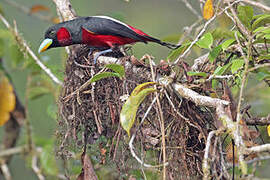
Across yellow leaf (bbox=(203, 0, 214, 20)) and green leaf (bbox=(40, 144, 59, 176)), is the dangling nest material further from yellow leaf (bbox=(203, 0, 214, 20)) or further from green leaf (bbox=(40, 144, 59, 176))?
green leaf (bbox=(40, 144, 59, 176))

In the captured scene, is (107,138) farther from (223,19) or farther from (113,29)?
(223,19)

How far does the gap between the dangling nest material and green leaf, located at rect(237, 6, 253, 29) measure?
440 millimetres

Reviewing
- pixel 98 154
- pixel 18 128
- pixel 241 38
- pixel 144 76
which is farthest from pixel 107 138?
pixel 18 128

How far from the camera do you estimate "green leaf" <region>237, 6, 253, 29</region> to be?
70.9 inches

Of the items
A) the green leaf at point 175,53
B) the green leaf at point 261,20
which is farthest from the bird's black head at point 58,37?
the green leaf at point 261,20

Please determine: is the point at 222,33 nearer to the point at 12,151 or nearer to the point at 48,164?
the point at 48,164

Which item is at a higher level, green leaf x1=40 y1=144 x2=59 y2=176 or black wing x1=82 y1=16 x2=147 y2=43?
black wing x1=82 y1=16 x2=147 y2=43

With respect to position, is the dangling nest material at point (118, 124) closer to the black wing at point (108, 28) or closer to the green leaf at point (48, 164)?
the black wing at point (108, 28)

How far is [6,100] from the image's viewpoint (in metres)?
3.54

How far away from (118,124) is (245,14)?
31.8 inches

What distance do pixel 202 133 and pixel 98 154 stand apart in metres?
0.79

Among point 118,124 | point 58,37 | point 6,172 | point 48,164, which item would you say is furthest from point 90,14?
point 118,124

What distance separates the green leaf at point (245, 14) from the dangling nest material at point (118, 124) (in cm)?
44

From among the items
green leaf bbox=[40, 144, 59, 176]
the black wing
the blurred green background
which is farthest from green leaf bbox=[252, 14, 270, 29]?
the blurred green background
